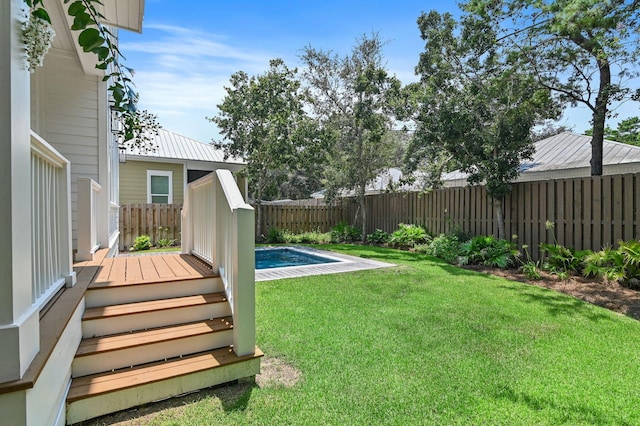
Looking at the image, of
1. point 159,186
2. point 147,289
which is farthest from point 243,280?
point 159,186

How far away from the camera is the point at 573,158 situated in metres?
11.1

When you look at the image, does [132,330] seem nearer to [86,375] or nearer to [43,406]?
[86,375]

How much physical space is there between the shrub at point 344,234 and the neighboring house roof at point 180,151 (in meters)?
5.29

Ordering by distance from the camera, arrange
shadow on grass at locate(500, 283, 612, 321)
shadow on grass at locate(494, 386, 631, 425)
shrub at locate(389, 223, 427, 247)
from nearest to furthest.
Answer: shadow on grass at locate(494, 386, 631, 425) < shadow on grass at locate(500, 283, 612, 321) < shrub at locate(389, 223, 427, 247)

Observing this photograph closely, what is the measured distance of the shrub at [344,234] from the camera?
529 inches

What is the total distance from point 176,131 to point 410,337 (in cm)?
1624

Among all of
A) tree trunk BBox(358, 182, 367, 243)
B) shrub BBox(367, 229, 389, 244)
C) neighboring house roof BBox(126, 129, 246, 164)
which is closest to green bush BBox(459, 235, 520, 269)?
shrub BBox(367, 229, 389, 244)

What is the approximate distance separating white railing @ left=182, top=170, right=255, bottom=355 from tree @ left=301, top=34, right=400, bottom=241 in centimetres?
902

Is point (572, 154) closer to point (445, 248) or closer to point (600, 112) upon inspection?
point (600, 112)

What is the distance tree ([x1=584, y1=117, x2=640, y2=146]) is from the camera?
88.7 feet

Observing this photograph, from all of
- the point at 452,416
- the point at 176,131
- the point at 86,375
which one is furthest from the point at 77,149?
the point at 176,131

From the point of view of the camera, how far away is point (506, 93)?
7879mm

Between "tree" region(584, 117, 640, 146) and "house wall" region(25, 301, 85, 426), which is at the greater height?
"tree" region(584, 117, 640, 146)

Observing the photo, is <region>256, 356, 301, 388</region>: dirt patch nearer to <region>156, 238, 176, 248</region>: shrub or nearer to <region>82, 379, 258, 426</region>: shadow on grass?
<region>82, 379, 258, 426</region>: shadow on grass
